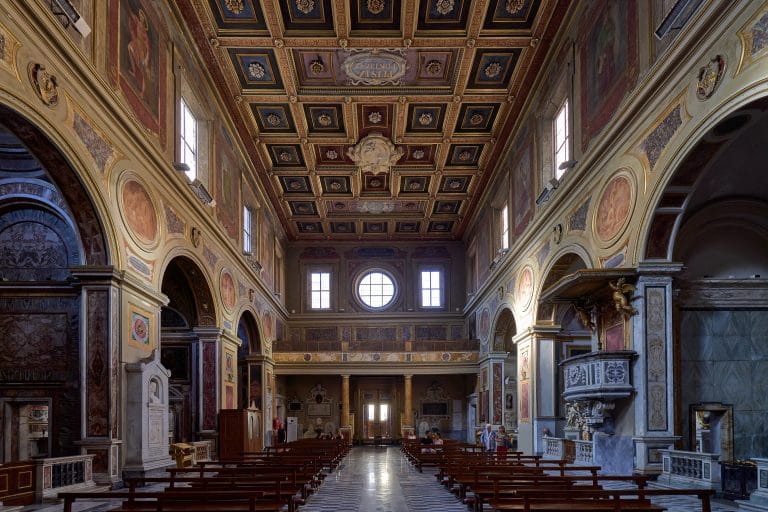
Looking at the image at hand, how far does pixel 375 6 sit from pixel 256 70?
4.47 m

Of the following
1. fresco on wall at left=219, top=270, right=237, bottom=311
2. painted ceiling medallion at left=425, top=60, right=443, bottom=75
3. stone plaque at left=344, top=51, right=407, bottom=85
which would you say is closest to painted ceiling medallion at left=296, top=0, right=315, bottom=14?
stone plaque at left=344, top=51, right=407, bottom=85

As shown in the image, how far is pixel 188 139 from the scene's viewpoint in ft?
61.9

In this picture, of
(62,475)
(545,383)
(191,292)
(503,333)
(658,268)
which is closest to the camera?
(62,475)

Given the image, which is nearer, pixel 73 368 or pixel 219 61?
pixel 73 368

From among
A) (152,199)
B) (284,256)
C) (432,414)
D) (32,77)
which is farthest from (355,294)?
(32,77)

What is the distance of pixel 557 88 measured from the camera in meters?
18.8

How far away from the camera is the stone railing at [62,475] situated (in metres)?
10.8

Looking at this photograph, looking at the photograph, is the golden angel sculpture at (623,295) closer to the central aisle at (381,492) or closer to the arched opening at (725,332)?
the arched opening at (725,332)

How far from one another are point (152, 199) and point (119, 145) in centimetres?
194

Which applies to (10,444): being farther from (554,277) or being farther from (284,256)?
(284,256)

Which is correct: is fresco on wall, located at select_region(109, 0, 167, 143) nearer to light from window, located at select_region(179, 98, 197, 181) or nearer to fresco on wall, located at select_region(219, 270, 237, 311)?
light from window, located at select_region(179, 98, 197, 181)

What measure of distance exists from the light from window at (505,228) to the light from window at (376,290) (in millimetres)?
12163

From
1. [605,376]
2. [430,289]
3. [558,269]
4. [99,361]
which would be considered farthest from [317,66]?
[430,289]

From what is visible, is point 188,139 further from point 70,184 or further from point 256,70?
point 70,184
